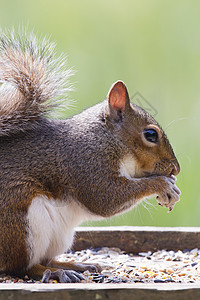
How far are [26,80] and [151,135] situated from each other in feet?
2.25

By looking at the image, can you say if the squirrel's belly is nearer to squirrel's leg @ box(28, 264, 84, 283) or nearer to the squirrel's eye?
squirrel's leg @ box(28, 264, 84, 283)

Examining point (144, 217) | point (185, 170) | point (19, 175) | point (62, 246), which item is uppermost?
point (19, 175)

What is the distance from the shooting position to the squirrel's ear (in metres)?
2.67

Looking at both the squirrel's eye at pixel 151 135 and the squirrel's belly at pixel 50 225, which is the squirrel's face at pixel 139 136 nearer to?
the squirrel's eye at pixel 151 135

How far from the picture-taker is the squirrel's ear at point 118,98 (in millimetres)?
2666

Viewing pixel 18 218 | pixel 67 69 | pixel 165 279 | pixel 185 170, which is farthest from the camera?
pixel 185 170

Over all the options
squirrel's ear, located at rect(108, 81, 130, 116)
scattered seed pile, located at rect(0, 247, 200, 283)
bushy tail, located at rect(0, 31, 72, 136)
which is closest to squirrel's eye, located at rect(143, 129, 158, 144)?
squirrel's ear, located at rect(108, 81, 130, 116)

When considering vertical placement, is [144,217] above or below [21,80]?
below

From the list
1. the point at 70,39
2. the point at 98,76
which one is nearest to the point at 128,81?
the point at 98,76

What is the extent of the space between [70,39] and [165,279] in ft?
10.2

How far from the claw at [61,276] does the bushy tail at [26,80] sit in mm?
680

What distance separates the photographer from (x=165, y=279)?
2.45 metres

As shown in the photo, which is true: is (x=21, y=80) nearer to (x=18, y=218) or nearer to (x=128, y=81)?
(x=18, y=218)

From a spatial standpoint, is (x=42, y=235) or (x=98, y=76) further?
(x=98, y=76)
